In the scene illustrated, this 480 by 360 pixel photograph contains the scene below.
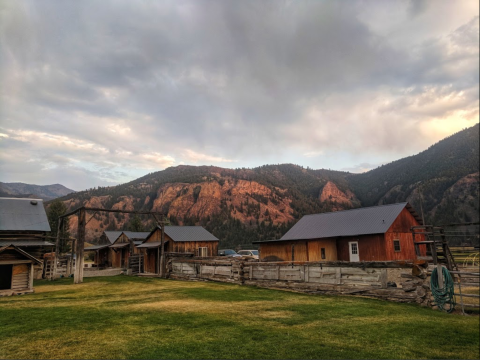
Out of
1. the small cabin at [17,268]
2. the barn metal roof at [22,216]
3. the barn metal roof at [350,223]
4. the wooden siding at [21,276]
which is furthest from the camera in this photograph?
the barn metal roof at [22,216]

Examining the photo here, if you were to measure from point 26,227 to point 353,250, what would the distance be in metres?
27.7

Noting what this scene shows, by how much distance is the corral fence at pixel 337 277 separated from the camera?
1126 cm

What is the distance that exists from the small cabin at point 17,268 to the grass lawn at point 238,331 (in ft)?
16.6

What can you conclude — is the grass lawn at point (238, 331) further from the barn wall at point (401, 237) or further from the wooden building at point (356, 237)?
the barn wall at point (401, 237)

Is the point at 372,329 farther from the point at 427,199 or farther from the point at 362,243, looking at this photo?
the point at 362,243

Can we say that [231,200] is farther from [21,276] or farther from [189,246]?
[21,276]

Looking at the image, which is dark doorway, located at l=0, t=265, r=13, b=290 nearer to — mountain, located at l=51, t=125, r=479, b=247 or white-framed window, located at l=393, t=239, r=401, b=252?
white-framed window, located at l=393, t=239, r=401, b=252

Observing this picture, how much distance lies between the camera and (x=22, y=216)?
1029 inches

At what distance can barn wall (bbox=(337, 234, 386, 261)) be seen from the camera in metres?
23.6

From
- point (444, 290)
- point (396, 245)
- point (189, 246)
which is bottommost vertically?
point (444, 290)

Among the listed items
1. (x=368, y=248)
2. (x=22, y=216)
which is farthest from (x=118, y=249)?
(x=368, y=248)

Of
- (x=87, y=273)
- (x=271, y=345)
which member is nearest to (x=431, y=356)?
(x=271, y=345)

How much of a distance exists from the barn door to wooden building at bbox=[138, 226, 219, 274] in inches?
597

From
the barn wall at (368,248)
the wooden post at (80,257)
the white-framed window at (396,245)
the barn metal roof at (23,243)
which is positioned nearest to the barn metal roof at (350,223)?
the barn wall at (368,248)
